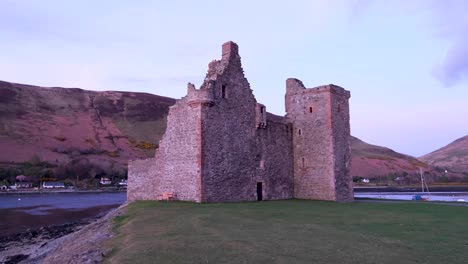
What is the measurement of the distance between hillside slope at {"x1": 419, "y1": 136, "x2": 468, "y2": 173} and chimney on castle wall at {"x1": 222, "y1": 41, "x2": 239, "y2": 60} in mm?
107358

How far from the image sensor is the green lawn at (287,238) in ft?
32.8

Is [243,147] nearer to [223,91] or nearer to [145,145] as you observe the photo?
[223,91]

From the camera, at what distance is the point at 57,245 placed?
2067cm

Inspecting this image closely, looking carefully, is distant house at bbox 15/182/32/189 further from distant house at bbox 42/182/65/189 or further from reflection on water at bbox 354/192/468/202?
reflection on water at bbox 354/192/468/202

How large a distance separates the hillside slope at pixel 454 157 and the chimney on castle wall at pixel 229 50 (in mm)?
107358

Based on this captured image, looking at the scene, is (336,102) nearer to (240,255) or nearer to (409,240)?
(409,240)

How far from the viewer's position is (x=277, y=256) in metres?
9.90

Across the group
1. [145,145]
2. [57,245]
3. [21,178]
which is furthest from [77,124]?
[57,245]

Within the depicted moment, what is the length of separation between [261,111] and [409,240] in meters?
17.2

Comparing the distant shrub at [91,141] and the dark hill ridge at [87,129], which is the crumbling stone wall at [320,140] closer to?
the dark hill ridge at [87,129]

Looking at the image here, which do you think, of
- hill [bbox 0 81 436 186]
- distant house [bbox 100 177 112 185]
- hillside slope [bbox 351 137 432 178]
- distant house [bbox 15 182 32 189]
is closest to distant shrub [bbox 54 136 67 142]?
hill [bbox 0 81 436 186]

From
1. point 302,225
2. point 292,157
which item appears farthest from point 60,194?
point 302,225

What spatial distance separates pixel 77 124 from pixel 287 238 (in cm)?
12492

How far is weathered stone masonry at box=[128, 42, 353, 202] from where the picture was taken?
2486cm
